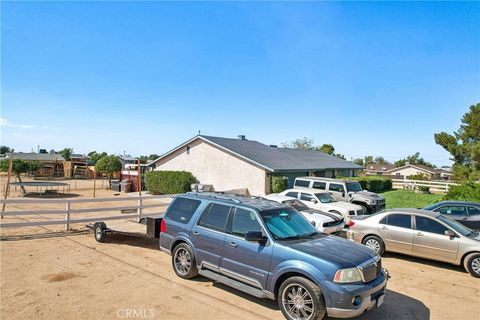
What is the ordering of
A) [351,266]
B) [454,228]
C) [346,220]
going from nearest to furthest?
[351,266] → [454,228] → [346,220]

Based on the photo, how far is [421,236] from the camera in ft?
27.6

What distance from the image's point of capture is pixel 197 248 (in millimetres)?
6469

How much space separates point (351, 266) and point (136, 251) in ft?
20.6

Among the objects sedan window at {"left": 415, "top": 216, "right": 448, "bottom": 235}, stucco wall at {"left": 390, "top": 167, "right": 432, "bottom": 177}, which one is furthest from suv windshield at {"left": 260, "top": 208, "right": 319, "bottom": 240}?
stucco wall at {"left": 390, "top": 167, "right": 432, "bottom": 177}

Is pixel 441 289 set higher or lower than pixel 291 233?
lower

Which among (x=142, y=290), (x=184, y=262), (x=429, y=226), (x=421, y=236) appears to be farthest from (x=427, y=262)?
(x=142, y=290)

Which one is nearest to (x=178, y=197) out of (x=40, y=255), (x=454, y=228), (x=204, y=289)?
(x=204, y=289)

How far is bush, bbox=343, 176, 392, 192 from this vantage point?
28.3m

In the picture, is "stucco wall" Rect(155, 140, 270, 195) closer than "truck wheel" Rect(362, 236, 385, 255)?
No

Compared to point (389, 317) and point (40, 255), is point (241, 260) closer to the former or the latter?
point (389, 317)

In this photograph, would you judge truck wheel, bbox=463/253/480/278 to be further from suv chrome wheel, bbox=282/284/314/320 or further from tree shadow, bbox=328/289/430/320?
suv chrome wheel, bbox=282/284/314/320

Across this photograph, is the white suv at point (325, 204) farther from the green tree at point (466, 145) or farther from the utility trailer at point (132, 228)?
the green tree at point (466, 145)

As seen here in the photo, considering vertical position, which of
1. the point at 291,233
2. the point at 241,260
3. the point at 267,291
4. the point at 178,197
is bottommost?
the point at 267,291

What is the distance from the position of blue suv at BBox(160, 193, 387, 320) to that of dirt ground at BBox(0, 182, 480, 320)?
471 mm
